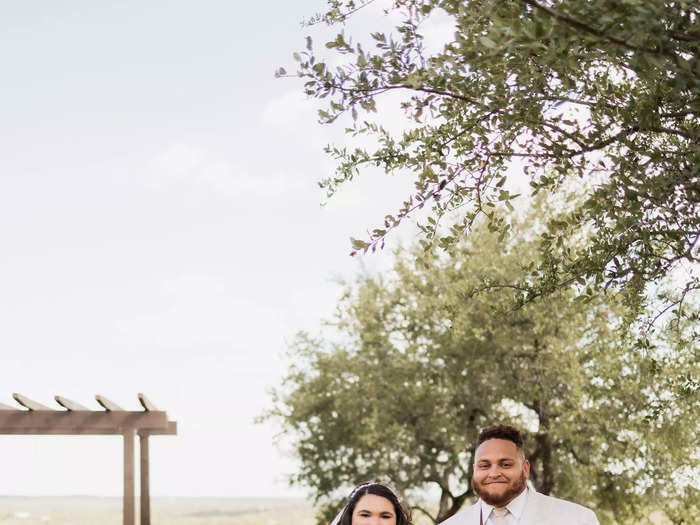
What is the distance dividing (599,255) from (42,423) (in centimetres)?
931

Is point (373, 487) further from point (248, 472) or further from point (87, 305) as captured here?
point (87, 305)

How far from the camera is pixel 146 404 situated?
41.8ft

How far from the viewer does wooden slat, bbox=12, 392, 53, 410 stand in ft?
39.3

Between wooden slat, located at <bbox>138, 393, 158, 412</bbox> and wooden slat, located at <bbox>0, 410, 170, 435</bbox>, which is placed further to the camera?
wooden slat, located at <bbox>0, 410, 170, 435</bbox>

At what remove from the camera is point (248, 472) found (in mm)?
45500

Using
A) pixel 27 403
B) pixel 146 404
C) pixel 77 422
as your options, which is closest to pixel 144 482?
pixel 77 422

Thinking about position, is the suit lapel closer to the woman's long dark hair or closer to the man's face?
the man's face

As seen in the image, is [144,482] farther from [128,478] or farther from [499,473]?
[499,473]

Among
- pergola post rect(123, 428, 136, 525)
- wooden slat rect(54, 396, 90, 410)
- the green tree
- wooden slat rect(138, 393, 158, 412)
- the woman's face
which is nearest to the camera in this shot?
the woman's face

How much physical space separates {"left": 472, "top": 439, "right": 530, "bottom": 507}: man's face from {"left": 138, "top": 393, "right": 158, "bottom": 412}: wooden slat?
7.89 m

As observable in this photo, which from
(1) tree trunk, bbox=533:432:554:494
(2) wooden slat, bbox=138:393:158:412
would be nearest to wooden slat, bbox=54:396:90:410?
(2) wooden slat, bbox=138:393:158:412

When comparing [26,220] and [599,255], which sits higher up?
[26,220]

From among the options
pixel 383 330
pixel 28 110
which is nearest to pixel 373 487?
pixel 383 330

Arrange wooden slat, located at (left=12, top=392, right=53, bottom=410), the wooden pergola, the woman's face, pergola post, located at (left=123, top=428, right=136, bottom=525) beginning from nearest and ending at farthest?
1. the woman's face
2. wooden slat, located at (left=12, top=392, right=53, bottom=410)
3. the wooden pergola
4. pergola post, located at (left=123, top=428, right=136, bottom=525)
